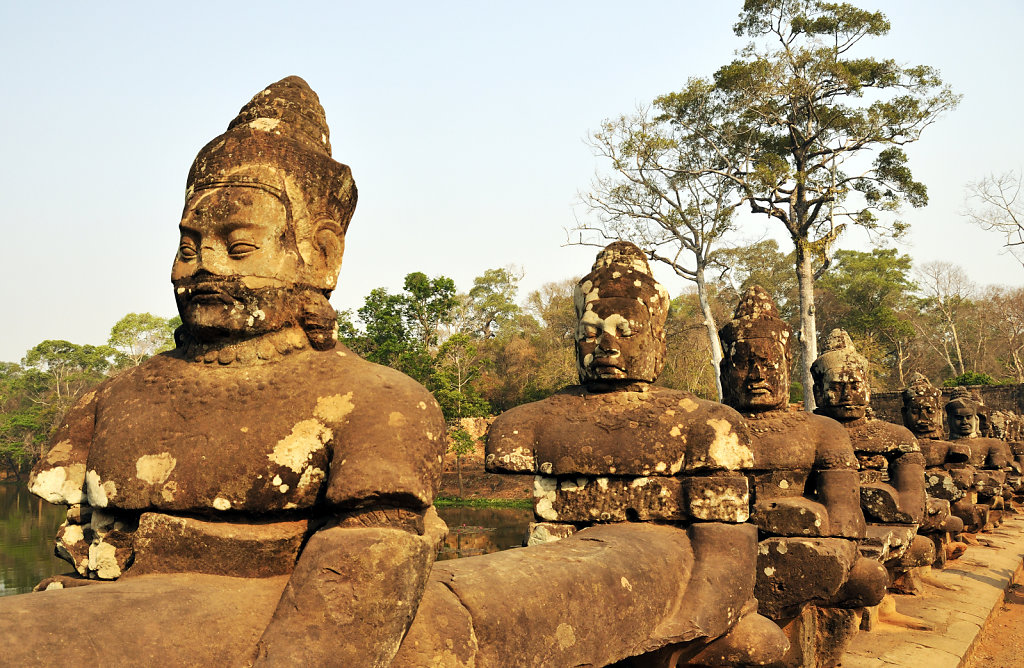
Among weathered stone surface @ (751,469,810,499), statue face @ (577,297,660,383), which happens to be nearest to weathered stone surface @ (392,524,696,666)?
statue face @ (577,297,660,383)

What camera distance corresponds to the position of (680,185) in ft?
80.1

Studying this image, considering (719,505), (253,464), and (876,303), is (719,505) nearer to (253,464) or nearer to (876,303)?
(253,464)

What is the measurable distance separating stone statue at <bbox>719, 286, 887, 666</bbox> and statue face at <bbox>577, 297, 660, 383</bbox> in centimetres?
155

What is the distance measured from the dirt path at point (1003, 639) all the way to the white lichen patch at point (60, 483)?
6609 mm

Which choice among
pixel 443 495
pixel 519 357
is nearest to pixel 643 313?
pixel 443 495

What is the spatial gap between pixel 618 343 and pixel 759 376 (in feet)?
6.31

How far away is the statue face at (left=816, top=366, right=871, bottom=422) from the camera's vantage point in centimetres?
748

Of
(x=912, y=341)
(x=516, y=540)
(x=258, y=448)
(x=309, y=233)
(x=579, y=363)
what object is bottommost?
(x=516, y=540)

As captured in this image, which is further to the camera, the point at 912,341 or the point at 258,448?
the point at 912,341

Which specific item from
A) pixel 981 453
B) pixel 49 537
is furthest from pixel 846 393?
pixel 49 537

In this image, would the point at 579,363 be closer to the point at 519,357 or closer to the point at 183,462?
the point at 183,462

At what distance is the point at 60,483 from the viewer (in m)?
2.71

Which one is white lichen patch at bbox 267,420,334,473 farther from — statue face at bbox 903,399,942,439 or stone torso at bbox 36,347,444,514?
statue face at bbox 903,399,942,439

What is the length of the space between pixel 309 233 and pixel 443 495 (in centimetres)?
2397
